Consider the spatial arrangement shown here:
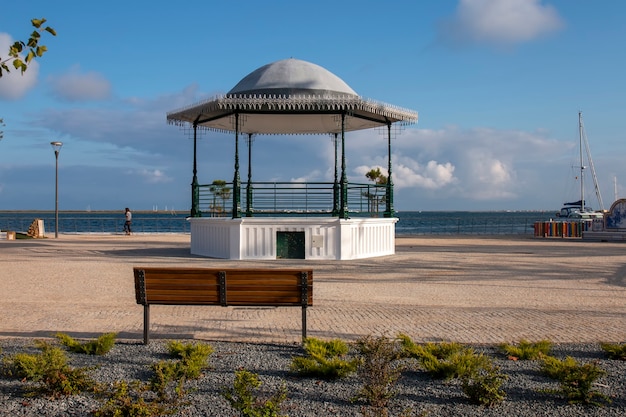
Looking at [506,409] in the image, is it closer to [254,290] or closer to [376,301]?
[254,290]

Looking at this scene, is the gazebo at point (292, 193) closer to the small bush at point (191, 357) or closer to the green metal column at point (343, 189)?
the green metal column at point (343, 189)

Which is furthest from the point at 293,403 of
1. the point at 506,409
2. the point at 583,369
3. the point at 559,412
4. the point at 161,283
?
the point at 161,283

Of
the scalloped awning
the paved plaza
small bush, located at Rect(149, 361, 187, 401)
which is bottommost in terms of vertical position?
the paved plaza

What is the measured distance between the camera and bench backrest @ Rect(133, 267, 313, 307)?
737 centimetres

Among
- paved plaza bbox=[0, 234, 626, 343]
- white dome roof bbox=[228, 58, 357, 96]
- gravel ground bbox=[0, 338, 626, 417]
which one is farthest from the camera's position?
white dome roof bbox=[228, 58, 357, 96]

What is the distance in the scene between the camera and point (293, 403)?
16.7ft

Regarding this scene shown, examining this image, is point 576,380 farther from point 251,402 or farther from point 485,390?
point 251,402

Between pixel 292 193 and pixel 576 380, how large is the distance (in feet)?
51.6

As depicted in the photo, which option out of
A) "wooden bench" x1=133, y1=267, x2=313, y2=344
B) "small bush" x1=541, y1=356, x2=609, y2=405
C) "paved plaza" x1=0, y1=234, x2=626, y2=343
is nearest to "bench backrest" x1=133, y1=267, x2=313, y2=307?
"wooden bench" x1=133, y1=267, x2=313, y2=344

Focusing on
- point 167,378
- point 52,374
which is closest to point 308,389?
point 167,378

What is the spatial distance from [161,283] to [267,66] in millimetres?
15030

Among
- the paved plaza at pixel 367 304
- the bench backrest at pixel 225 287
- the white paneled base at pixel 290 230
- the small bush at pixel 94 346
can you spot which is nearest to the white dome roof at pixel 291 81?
the white paneled base at pixel 290 230

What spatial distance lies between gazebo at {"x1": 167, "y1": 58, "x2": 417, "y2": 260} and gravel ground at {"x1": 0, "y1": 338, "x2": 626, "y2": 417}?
11960mm

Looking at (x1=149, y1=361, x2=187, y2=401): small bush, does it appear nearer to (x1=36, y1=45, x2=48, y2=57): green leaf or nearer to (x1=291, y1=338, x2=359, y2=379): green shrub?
(x1=291, y1=338, x2=359, y2=379): green shrub
